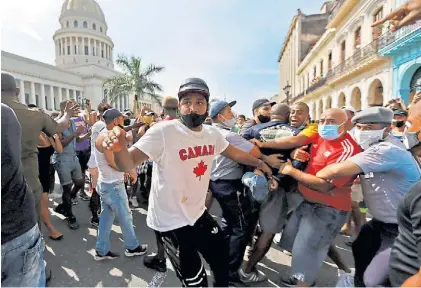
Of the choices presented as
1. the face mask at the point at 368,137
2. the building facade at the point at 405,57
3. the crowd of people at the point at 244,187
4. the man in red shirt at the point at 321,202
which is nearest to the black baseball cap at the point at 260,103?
the crowd of people at the point at 244,187

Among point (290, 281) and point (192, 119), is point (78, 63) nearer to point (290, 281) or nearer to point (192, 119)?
point (192, 119)

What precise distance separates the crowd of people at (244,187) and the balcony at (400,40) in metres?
11.7

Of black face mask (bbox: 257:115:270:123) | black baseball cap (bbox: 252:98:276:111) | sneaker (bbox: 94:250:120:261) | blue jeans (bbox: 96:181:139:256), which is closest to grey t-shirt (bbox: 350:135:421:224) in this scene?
black face mask (bbox: 257:115:270:123)

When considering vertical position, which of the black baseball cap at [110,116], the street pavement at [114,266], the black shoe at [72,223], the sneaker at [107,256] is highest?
the black baseball cap at [110,116]

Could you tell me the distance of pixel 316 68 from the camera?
29.5 metres

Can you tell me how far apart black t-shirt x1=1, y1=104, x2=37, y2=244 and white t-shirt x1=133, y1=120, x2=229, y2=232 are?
2.32 ft

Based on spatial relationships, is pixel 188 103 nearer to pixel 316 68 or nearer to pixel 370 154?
pixel 370 154

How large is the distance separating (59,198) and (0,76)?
15.0 ft

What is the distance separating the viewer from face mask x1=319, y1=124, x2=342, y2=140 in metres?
2.51

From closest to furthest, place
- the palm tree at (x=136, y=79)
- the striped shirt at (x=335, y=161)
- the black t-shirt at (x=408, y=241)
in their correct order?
the black t-shirt at (x=408, y=241), the striped shirt at (x=335, y=161), the palm tree at (x=136, y=79)

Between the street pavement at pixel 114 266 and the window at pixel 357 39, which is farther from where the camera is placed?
the window at pixel 357 39

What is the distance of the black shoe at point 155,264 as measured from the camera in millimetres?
3166

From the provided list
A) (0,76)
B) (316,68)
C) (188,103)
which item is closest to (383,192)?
(188,103)

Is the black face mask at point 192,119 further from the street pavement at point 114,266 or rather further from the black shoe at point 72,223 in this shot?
the black shoe at point 72,223
